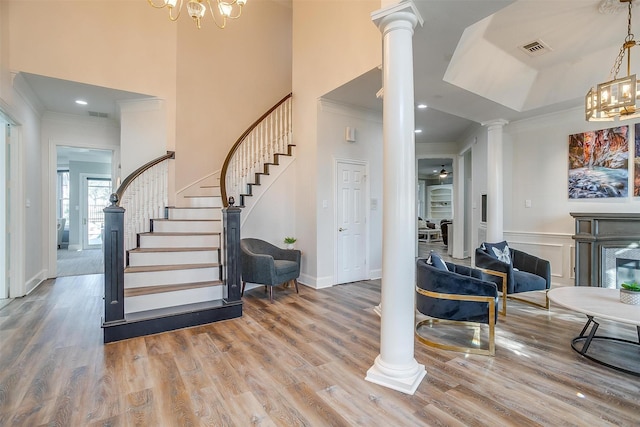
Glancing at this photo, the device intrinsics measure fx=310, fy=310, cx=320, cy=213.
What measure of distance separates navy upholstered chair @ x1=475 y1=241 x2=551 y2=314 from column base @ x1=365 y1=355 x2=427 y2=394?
2.02 m

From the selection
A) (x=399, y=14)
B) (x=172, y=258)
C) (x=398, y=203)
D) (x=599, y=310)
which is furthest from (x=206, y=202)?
(x=599, y=310)

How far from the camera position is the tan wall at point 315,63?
4176 millimetres

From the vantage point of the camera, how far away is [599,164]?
14.4 ft

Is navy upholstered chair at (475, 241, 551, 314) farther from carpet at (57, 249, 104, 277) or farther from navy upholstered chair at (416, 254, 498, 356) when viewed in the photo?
carpet at (57, 249, 104, 277)

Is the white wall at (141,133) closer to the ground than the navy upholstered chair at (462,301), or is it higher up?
higher up

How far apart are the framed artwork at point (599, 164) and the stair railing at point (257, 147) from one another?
4496 mm

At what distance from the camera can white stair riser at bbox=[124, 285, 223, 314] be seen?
336 centimetres

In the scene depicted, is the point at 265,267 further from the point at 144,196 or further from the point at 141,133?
the point at 141,133

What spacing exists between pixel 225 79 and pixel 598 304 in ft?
21.3

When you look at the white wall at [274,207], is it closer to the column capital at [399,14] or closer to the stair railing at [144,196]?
the stair railing at [144,196]

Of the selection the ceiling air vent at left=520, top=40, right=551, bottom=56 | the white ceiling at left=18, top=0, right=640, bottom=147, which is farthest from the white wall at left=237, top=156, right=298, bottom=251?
the ceiling air vent at left=520, top=40, right=551, bottom=56

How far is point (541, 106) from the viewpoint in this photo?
4.50 metres

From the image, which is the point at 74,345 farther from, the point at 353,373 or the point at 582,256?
the point at 582,256

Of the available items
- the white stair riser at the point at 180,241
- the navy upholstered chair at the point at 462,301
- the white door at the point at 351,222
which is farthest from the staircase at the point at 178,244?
the navy upholstered chair at the point at 462,301
